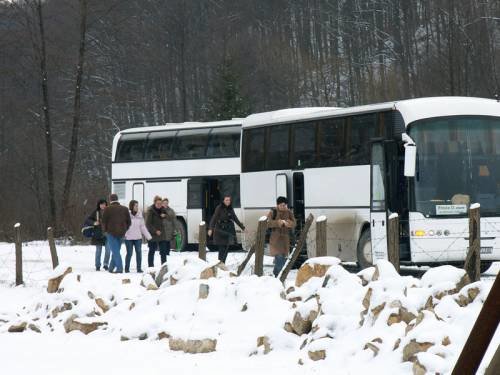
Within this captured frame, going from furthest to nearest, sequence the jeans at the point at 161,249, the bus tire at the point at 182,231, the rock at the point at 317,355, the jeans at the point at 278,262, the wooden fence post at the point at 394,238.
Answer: the bus tire at the point at 182,231 → the jeans at the point at 161,249 → the jeans at the point at 278,262 → the wooden fence post at the point at 394,238 → the rock at the point at 317,355

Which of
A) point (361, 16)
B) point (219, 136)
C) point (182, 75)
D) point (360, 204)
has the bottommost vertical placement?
point (360, 204)

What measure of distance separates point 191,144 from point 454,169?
17262 mm

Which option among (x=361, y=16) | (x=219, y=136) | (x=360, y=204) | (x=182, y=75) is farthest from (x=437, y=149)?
(x=361, y=16)

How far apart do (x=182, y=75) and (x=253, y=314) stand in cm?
6660

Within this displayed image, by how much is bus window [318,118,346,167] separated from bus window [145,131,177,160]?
540 inches

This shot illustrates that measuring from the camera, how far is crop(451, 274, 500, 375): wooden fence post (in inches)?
110

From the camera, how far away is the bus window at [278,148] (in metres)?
27.5

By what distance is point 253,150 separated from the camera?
29.0 meters

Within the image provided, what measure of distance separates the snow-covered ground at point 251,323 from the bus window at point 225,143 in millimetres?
20379

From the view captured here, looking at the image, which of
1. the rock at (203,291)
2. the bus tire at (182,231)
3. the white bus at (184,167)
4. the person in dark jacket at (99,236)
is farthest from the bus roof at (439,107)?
the bus tire at (182,231)

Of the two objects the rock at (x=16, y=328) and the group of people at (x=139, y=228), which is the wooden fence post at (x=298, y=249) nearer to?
the group of people at (x=139, y=228)

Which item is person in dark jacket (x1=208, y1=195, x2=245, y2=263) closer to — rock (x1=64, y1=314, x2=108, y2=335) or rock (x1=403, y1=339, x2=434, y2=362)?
rock (x1=64, y1=314, x2=108, y2=335)

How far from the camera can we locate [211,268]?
1577 cm

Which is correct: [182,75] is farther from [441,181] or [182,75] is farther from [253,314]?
[253,314]
